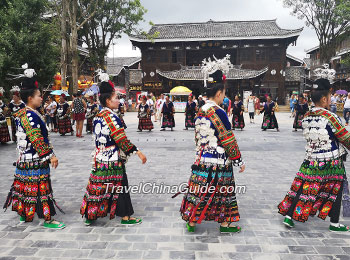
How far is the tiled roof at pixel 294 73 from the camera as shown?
32.8 meters

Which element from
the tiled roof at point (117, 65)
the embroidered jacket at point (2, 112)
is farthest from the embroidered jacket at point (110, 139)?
the tiled roof at point (117, 65)

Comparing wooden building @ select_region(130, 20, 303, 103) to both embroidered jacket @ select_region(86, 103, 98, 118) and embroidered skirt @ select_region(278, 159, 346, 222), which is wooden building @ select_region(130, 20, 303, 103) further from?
embroidered skirt @ select_region(278, 159, 346, 222)

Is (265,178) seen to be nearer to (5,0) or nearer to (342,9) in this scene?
(5,0)

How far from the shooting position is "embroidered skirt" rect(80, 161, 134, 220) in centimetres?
335

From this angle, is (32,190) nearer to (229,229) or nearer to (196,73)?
(229,229)

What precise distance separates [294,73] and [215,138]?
33.2 metres

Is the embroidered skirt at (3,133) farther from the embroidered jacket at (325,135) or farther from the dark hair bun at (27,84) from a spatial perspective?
the embroidered jacket at (325,135)

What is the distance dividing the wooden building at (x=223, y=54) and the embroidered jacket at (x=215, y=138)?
92.3 ft

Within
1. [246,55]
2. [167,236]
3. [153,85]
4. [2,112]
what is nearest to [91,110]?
[2,112]

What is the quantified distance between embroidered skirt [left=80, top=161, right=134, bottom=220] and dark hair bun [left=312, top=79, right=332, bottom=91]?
2437mm

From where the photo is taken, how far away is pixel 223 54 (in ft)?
111

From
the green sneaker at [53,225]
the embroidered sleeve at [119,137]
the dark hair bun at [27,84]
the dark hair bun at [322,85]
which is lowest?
the green sneaker at [53,225]

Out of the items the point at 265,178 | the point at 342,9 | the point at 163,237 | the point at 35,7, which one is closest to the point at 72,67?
the point at 35,7

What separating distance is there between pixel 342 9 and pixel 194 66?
48.8 feet
